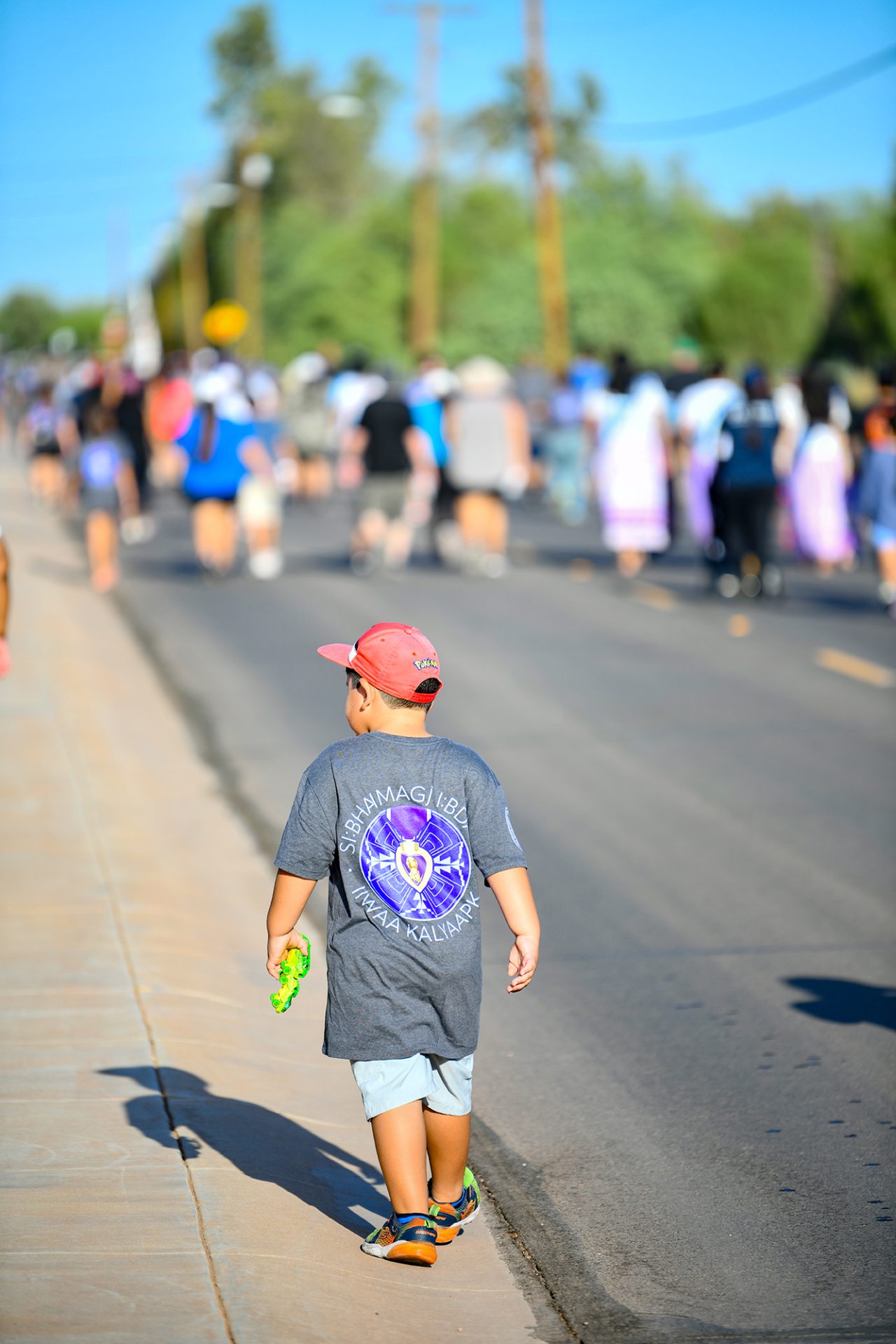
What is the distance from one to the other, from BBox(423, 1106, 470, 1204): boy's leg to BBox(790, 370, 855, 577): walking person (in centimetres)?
1374

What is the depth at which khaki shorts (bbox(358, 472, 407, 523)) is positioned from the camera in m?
18.3

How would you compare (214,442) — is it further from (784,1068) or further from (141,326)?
(141,326)

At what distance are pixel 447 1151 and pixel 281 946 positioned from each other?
1.97 ft

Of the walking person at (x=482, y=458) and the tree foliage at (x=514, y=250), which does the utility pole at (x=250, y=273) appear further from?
the walking person at (x=482, y=458)

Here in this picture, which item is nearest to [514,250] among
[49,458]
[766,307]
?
[766,307]

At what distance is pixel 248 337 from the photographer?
7438 cm

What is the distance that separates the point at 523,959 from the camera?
4195 millimetres

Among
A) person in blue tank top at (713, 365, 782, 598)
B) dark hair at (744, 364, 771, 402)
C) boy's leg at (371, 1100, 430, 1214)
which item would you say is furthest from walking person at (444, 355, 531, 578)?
boy's leg at (371, 1100, 430, 1214)

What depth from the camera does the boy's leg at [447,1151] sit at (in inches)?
168

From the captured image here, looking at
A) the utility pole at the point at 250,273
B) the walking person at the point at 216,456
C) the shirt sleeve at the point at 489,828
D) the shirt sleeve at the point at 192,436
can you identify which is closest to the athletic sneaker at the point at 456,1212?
the shirt sleeve at the point at 489,828

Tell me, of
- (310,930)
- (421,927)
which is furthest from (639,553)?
(421,927)

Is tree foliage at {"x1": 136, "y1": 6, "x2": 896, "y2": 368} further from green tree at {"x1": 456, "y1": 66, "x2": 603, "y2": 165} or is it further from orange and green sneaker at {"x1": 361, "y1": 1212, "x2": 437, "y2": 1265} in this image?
orange and green sneaker at {"x1": 361, "y1": 1212, "x2": 437, "y2": 1265}

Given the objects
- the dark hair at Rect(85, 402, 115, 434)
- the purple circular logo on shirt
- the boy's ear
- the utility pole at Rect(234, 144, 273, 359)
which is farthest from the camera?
the utility pole at Rect(234, 144, 273, 359)

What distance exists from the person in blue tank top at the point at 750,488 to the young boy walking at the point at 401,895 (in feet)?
39.9
